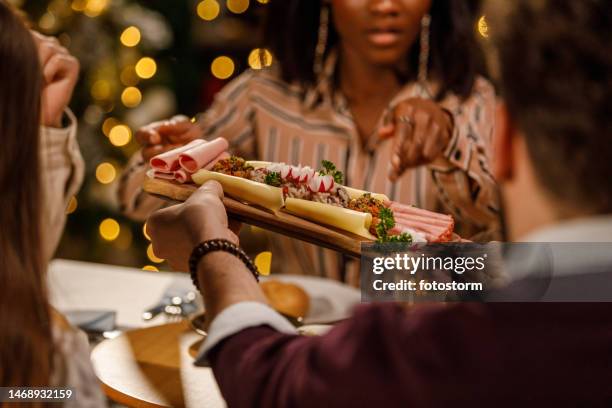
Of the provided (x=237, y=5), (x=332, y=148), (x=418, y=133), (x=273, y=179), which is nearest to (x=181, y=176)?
(x=273, y=179)

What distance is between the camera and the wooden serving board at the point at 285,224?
903 millimetres

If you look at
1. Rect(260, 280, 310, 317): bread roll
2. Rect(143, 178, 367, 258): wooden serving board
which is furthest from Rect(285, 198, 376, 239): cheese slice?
Rect(260, 280, 310, 317): bread roll

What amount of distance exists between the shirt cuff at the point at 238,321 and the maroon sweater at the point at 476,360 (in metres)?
0.09

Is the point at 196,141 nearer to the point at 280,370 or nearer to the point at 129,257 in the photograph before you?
the point at 280,370

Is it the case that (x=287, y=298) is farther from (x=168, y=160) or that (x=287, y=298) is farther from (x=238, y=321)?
(x=238, y=321)

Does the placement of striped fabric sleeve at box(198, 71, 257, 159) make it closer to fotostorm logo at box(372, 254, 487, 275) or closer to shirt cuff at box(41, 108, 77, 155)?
shirt cuff at box(41, 108, 77, 155)

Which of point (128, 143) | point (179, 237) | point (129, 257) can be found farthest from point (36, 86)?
point (129, 257)

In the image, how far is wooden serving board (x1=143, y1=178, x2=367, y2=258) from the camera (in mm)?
903

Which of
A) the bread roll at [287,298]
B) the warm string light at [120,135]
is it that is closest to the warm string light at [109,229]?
the warm string light at [120,135]

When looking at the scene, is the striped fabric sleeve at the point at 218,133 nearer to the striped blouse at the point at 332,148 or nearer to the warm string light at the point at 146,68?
the striped blouse at the point at 332,148

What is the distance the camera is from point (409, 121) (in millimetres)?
1070

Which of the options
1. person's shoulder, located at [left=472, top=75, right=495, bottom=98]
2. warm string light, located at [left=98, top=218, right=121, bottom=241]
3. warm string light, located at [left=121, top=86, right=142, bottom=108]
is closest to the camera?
person's shoulder, located at [left=472, top=75, right=495, bottom=98]

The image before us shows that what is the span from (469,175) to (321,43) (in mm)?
721

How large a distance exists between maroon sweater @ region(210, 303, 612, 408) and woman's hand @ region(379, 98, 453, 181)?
0.47 metres
